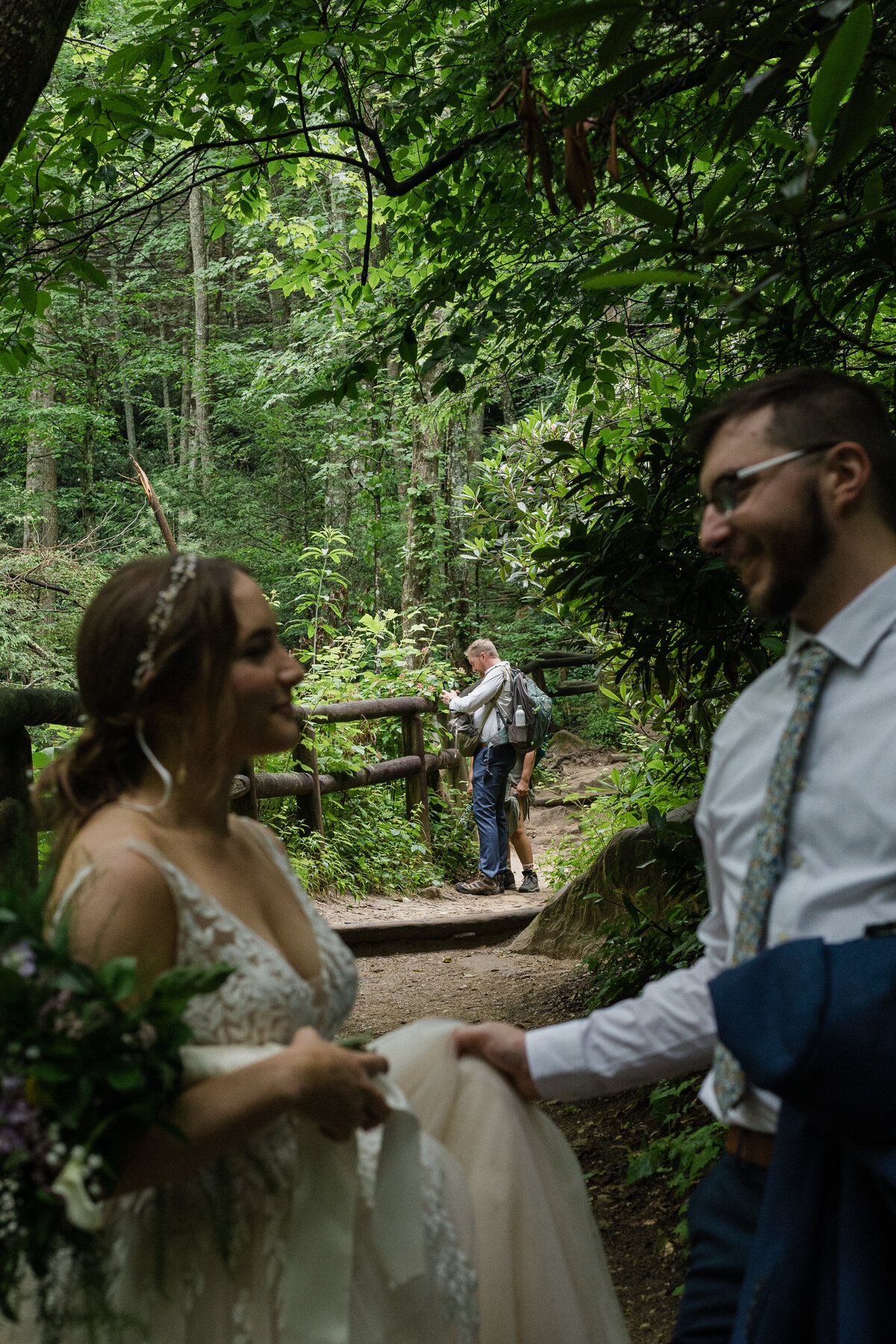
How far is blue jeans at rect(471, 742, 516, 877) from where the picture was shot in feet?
31.6

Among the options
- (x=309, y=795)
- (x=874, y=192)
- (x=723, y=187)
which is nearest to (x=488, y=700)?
(x=309, y=795)

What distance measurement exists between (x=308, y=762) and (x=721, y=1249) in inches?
291

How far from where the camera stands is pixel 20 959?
1215 mm

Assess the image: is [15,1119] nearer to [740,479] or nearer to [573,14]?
[740,479]

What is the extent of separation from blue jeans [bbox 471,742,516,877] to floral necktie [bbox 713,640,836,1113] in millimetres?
8036

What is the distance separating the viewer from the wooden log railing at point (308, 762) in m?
3.63

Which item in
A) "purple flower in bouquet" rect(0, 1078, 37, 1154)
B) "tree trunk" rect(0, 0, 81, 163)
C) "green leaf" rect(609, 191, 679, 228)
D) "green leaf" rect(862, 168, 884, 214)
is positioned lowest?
"purple flower in bouquet" rect(0, 1078, 37, 1154)

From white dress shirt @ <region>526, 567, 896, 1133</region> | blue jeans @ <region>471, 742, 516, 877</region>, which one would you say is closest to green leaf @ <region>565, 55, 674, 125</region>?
white dress shirt @ <region>526, 567, 896, 1133</region>

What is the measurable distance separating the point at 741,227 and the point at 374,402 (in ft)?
36.0

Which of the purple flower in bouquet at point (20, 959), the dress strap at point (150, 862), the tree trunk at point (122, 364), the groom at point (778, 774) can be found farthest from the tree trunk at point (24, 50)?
the tree trunk at point (122, 364)

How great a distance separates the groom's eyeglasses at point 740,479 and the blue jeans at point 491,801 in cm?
798

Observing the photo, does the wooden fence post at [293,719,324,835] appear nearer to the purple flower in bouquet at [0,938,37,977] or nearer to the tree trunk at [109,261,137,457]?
the purple flower in bouquet at [0,938,37,977]

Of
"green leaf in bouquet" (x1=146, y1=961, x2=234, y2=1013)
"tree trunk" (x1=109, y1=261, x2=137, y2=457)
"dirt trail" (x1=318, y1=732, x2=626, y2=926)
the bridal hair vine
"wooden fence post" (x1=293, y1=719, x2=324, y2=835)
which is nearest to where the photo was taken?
"green leaf in bouquet" (x1=146, y1=961, x2=234, y2=1013)

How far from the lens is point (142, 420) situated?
28.0m
